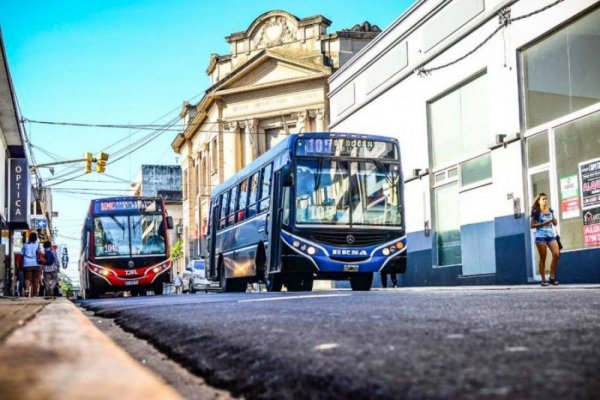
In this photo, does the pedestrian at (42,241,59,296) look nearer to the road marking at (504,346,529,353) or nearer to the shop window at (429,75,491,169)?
the shop window at (429,75,491,169)

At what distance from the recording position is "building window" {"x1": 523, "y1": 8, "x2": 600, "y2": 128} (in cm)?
1731

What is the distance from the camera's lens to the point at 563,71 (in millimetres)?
18250

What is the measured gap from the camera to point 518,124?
19.7m

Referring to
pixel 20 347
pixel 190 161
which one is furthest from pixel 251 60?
pixel 20 347

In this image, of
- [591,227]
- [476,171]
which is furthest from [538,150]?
[476,171]

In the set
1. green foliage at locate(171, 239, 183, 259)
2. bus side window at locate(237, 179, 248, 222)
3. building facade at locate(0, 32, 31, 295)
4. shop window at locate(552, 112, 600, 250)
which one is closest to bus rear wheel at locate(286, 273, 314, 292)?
bus side window at locate(237, 179, 248, 222)

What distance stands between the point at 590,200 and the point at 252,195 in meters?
7.70

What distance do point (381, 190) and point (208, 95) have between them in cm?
3456

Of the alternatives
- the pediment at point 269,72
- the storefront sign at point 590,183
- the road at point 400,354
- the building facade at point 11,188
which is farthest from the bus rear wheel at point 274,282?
the pediment at point 269,72

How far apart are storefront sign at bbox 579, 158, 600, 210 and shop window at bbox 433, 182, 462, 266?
6.17 meters

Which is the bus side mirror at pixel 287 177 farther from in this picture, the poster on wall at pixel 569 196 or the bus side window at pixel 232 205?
the poster on wall at pixel 569 196

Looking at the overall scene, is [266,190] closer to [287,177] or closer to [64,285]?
[287,177]

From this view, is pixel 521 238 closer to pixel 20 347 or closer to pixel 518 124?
pixel 518 124

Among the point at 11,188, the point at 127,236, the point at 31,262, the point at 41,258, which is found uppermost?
the point at 11,188
